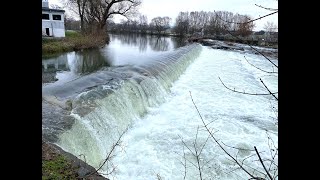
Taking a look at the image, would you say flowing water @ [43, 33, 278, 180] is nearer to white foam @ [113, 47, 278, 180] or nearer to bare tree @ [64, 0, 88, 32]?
white foam @ [113, 47, 278, 180]

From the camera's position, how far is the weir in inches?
251

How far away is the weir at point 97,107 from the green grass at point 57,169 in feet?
0.97

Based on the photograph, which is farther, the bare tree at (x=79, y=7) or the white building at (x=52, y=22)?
the bare tree at (x=79, y=7)

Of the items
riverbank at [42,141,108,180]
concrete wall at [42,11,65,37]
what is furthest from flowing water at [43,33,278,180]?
concrete wall at [42,11,65,37]

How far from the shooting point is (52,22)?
108 feet

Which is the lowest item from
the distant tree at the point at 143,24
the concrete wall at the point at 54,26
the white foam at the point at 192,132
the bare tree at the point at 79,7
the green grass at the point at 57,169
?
the white foam at the point at 192,132

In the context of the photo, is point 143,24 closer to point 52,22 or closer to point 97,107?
point 52,22

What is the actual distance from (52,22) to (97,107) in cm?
2796

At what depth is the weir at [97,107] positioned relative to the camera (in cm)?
636

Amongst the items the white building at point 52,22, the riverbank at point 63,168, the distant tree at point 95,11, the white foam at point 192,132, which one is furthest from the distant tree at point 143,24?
the riverbank at point 63,168

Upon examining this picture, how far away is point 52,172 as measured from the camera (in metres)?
4.16

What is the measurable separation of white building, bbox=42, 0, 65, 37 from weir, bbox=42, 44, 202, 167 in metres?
22.7

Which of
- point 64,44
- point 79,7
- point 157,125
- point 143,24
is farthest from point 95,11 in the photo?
point 143,24

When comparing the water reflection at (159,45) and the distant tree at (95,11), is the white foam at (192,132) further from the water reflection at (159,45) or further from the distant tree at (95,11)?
the distant tree at (95,11)
